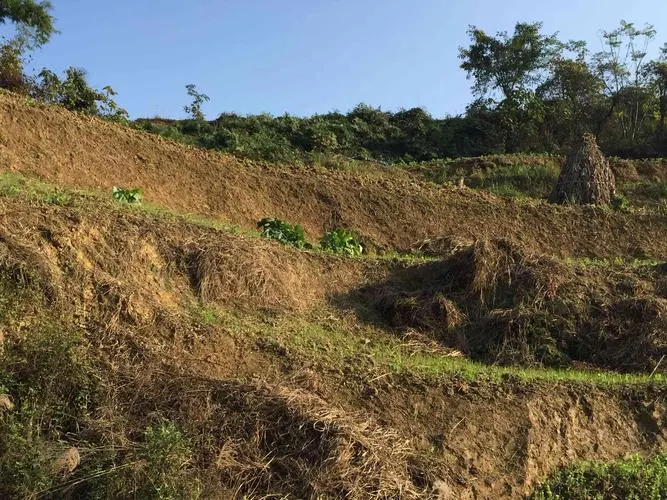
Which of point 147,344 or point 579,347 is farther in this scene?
point 579,347

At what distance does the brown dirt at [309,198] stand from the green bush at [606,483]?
6.93m

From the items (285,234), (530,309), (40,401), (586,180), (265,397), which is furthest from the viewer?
(586,180)

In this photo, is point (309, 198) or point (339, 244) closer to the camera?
point (339, 244)

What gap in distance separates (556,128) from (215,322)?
860 inches

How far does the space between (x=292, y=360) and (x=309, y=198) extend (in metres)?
7.26

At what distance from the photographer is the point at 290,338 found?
683cm

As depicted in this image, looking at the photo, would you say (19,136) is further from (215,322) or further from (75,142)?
(215,322)

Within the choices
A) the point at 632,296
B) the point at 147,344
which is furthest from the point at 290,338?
the point at 632,296

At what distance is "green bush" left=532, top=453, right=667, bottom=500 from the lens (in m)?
5.48

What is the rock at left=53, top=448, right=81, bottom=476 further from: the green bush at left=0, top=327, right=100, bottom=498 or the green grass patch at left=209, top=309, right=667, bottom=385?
the green grass patch at left=209, top=309, right=667, bottom=385

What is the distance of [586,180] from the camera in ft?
48.2

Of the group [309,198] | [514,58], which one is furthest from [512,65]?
[309,198]

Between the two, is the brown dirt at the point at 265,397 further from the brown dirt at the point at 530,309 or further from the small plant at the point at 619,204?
the small plant at the point at 619,204

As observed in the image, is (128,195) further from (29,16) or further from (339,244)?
(29,16)
